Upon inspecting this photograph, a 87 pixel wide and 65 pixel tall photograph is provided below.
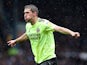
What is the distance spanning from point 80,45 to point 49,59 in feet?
12.5

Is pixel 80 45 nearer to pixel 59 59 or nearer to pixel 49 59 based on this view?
pixel 59 59

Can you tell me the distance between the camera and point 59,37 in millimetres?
10297

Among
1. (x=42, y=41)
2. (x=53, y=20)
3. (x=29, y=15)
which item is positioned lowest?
(x=53, y=20)

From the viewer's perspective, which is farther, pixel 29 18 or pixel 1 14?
pixel 1 14

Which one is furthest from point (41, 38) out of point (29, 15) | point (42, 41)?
point (29, 15)

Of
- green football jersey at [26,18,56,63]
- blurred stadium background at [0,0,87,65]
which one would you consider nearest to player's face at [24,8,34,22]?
green football jersey at [26,18,56,63]

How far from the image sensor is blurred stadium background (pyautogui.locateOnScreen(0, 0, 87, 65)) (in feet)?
33.0

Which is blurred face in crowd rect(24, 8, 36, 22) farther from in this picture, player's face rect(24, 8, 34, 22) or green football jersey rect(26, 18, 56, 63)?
green football jersey rect(26, 18, 56, 63)

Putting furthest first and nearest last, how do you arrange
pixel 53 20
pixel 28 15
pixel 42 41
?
1. pixel 53 20
2. pixel 42 41
3. pixel 28 15

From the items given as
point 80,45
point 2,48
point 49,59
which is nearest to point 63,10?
point 80,45

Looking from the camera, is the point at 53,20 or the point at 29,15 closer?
the point at 29,15

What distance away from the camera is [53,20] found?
1029 cm

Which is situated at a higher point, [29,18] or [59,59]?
[29,18]

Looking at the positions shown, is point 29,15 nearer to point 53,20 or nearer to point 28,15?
point 28,15
